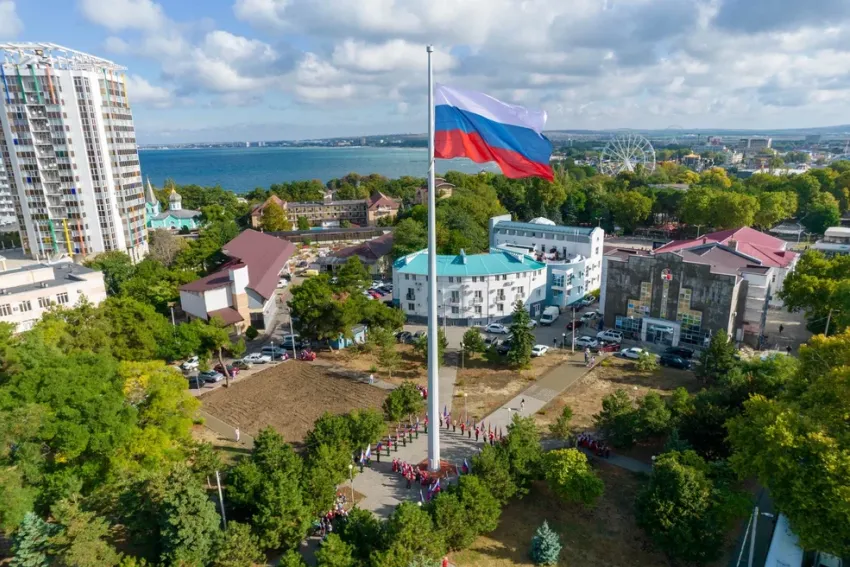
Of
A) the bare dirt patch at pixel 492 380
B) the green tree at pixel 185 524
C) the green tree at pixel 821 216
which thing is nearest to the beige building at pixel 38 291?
the green tree at pixel 185 524

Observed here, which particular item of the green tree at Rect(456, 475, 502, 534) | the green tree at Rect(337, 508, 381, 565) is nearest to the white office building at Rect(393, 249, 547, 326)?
the green tree at Rect(456, 475, 502, 534)

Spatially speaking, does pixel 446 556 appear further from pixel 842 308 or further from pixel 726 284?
pixel 842 308

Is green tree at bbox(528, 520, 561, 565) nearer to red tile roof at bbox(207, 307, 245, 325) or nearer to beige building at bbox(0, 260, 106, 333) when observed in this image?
red tile roof at bbox(207, 307, 245, 325)

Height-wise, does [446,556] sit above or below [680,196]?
below

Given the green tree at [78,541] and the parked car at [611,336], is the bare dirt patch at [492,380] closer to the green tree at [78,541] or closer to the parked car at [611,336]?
the parked car at [611,336]

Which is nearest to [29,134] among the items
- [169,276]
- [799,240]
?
[169,276]

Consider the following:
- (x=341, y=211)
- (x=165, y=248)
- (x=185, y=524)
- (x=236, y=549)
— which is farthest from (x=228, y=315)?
(x=341, y=211)
